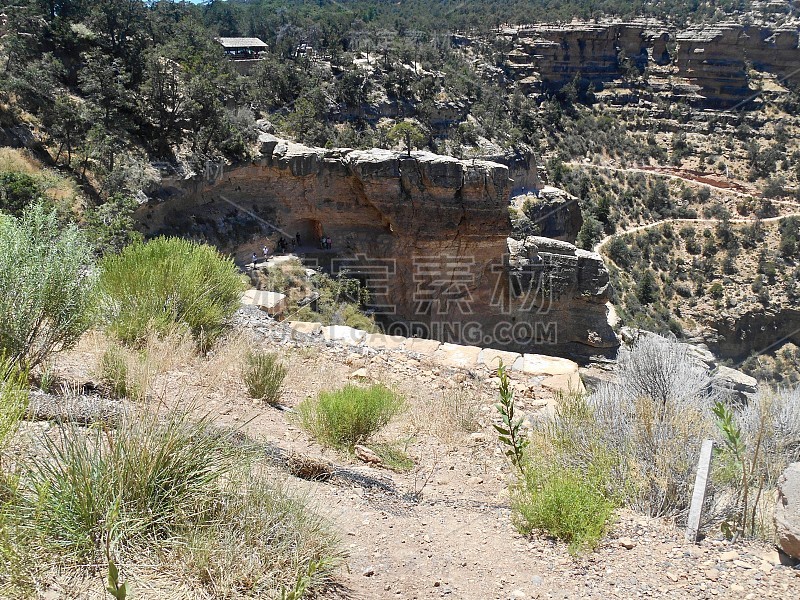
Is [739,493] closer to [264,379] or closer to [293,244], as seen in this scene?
[264,379]

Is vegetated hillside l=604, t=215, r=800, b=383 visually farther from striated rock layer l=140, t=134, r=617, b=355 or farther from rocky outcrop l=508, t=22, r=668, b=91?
rocky outcrop l=508, t=22, r=668, b=91

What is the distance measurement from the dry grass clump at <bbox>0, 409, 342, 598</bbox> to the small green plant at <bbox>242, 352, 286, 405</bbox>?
7.74 ft

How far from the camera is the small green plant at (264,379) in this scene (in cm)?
487

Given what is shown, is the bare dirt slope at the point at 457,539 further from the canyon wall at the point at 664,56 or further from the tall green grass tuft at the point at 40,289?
the canyon wall at the point at 664,56

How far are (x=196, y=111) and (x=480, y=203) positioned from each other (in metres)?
7.96

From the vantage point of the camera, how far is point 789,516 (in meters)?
2.43

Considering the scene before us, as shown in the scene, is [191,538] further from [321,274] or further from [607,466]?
[321,274]

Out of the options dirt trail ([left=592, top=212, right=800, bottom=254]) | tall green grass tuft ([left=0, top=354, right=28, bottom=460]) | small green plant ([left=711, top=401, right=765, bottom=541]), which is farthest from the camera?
dirt trail ([left=592, top=212, right=800, bottom=254])

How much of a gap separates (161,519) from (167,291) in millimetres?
3853

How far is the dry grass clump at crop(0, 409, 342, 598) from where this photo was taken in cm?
194

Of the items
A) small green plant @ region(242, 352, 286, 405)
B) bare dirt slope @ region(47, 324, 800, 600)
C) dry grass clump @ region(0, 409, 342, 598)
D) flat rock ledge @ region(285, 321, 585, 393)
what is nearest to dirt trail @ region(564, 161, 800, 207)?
flat rock ledge @ region(285, 321, 585, 393)

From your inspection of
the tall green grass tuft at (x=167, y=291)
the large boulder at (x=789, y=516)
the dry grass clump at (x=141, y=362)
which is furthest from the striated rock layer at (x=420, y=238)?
the large boulder at (x=789, y=516)

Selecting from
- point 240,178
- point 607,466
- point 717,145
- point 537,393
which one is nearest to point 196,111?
point 240,178

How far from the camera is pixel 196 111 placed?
15.4 m
